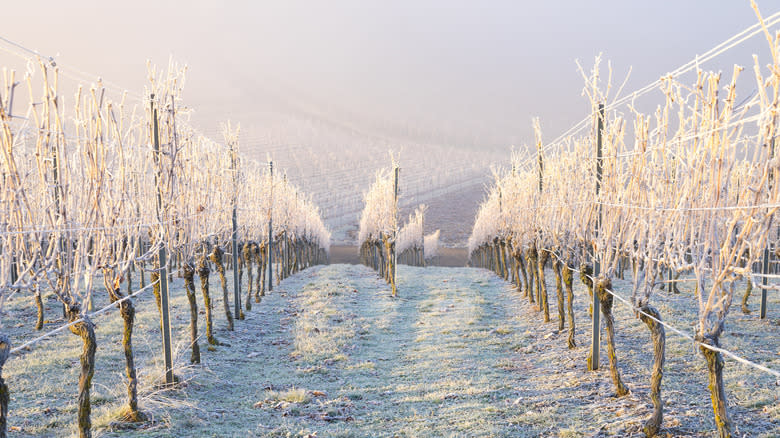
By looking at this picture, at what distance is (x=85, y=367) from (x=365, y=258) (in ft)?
102

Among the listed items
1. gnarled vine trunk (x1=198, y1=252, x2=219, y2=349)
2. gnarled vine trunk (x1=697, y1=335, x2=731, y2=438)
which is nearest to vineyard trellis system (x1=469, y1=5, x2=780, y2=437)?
gnarled vine trunk (x1=697, y1=335, x2=731, y2=438)

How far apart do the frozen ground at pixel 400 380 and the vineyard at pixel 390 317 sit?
4cm

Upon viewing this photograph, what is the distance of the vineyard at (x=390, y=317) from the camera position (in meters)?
4.39

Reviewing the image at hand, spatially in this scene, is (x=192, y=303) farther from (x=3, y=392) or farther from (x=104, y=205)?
(x=3, y=392)

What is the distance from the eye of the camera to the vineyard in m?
4.39

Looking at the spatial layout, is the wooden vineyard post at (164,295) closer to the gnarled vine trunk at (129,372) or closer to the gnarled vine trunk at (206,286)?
the gnarled vine trunk at (129,372)

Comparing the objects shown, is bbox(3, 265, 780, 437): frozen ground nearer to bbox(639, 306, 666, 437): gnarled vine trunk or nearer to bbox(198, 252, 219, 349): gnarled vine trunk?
bbox(639, 306, 666, 437): gnarled vine trunk

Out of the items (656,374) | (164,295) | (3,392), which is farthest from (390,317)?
(3,392)

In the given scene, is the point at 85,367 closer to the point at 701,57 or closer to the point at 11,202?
the point at 11,202

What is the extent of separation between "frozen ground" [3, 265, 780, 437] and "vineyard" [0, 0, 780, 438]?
43 mm

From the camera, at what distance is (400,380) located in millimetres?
8070

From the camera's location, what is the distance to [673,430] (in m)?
5.04

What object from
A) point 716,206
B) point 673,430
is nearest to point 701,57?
point 716,206

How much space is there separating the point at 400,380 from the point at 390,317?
542cm
